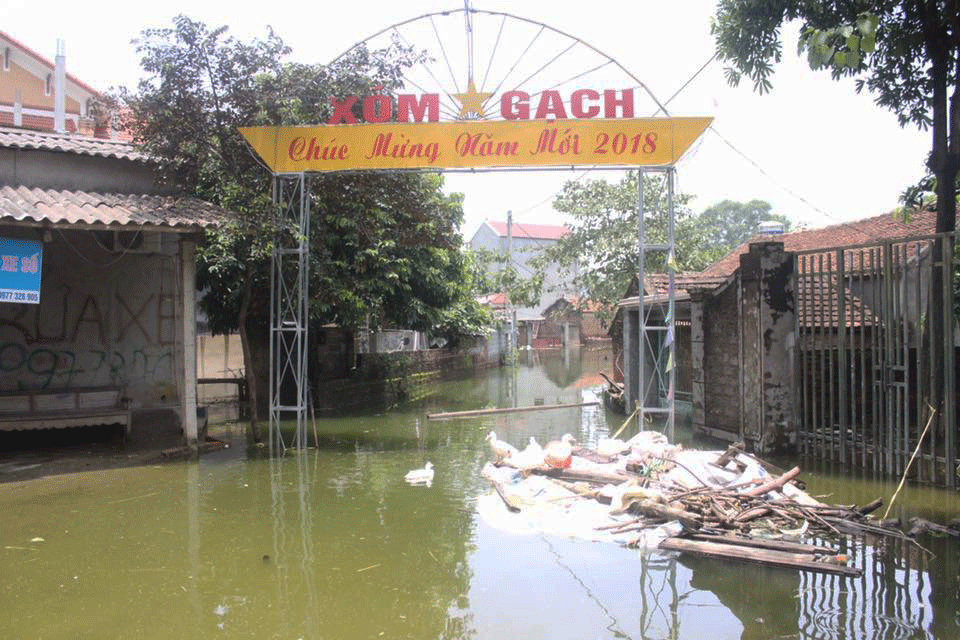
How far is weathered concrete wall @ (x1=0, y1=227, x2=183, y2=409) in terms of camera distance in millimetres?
12219

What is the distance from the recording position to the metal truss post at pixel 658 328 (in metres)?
10.2

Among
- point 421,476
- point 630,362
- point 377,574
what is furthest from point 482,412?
point 377,574

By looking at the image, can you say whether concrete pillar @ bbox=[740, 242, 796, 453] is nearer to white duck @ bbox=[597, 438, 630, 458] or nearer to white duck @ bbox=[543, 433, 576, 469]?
white duck @ bbox=[597, 438, 630, 458]

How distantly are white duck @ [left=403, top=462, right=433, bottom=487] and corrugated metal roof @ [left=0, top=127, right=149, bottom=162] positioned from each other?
22.1ft

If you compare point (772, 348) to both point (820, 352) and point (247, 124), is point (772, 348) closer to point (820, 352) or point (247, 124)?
point (820, 352)

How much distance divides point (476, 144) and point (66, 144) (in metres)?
6.32

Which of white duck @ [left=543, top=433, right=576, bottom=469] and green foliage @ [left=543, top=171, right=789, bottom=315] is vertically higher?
green foliage @ [left=543, top=171, right=789, bottom=315]

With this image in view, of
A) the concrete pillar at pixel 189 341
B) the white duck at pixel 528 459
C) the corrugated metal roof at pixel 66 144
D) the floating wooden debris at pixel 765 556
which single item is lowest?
the floating wooden debris at pixel 765 556

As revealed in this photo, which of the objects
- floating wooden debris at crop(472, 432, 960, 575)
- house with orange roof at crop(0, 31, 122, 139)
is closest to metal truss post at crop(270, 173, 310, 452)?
floating wooden debris at crop(472, 432, 960, 575)

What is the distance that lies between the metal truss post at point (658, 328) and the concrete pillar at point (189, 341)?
6.60 meters

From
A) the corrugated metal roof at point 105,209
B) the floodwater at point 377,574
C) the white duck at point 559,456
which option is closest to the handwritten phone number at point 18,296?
the corrugated metal roof at point 105,209

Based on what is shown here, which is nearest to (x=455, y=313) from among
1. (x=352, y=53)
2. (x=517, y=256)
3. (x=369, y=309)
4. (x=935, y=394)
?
(x=369, y=309)

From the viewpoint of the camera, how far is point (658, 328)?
10859mm

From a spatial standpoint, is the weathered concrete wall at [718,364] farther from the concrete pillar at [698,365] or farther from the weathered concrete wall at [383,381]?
the weathered concrete wall at [383,381]
